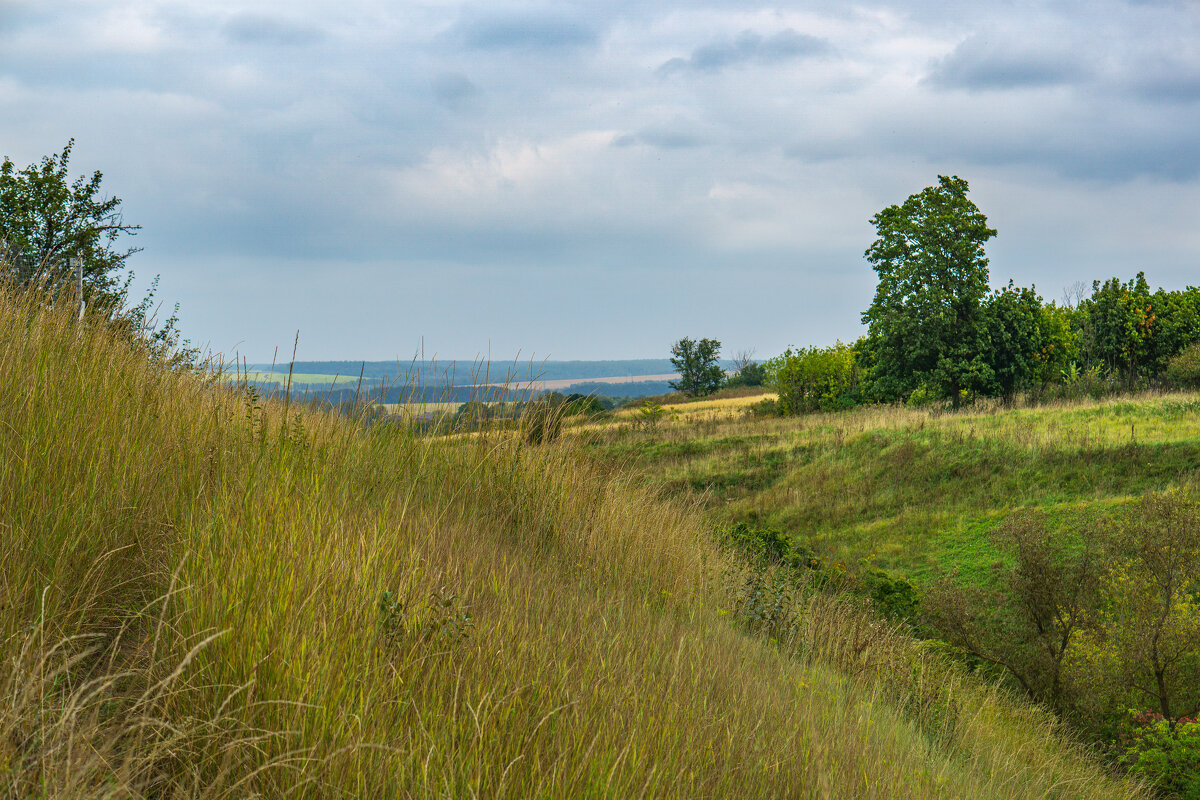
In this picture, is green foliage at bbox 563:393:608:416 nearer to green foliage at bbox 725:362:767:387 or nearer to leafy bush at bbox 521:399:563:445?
leafy bush at bbox 521:399:563:445

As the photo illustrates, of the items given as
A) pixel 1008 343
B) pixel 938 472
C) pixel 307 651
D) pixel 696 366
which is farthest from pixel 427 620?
pixel 696 366

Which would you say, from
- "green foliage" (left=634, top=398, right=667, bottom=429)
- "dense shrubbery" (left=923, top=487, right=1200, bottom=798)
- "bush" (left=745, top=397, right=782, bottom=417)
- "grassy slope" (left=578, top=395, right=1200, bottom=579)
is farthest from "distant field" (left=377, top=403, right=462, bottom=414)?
"bush" (left=745, top=397, right=782, bottom=417)

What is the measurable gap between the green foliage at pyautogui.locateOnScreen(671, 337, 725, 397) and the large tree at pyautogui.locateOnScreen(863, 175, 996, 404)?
5921 cm

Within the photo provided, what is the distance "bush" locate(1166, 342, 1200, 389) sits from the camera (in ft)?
120

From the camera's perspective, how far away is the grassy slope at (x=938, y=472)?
17.6m

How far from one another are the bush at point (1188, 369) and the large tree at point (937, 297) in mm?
10272

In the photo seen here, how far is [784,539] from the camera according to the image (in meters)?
12.7

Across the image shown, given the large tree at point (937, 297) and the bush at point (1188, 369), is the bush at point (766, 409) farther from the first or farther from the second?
the bush at point (1188, 369)

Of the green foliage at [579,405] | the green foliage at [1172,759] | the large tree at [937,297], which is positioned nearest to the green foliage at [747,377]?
the large tree at [937,297]

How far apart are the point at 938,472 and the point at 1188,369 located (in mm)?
24636

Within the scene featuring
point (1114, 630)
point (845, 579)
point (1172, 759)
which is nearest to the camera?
point (1172, 759)

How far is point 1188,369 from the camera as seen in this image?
36938 mm

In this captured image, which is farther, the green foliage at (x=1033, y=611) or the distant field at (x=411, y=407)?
the green foliage at (x=1033, y=611)

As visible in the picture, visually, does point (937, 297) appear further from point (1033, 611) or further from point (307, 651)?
point (307, 651)
